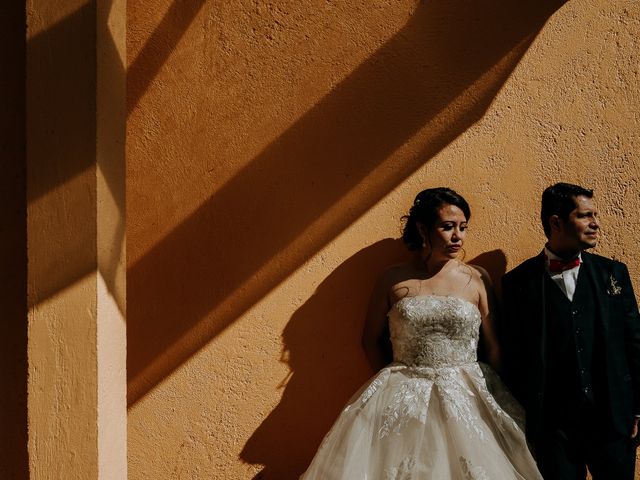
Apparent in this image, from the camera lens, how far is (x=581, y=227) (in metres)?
3.73

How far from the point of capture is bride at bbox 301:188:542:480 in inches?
139

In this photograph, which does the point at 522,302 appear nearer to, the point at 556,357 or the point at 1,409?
the point at 556,357

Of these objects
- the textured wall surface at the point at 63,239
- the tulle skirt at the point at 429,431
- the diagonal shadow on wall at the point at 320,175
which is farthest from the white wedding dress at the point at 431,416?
the textured wall surface at the point at 63,239

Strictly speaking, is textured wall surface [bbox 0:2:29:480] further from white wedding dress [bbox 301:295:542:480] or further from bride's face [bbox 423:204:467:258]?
bride's face [bbox 423:204:467:258]

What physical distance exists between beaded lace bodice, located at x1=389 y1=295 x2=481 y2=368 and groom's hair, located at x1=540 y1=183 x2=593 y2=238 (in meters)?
0.69

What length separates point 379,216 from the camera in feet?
14.1

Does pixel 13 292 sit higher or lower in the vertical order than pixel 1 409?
higher

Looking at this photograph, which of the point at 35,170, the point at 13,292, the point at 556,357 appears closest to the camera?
Result: the point at 35,170

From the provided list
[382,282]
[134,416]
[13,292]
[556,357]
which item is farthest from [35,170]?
[556,357]

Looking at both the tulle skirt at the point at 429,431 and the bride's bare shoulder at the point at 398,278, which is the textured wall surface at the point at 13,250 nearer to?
the tulle skirt at the point at 429,431

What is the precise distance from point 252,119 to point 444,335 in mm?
1840

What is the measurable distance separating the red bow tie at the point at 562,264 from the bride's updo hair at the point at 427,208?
562mm

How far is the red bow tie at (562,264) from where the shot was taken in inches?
149

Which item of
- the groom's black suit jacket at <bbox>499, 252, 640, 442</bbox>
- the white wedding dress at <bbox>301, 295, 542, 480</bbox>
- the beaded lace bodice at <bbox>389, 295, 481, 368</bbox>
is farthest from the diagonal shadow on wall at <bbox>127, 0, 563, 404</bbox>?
the groom's black suit jacket at <bbox>499, 252, 640, 442</bbox>
